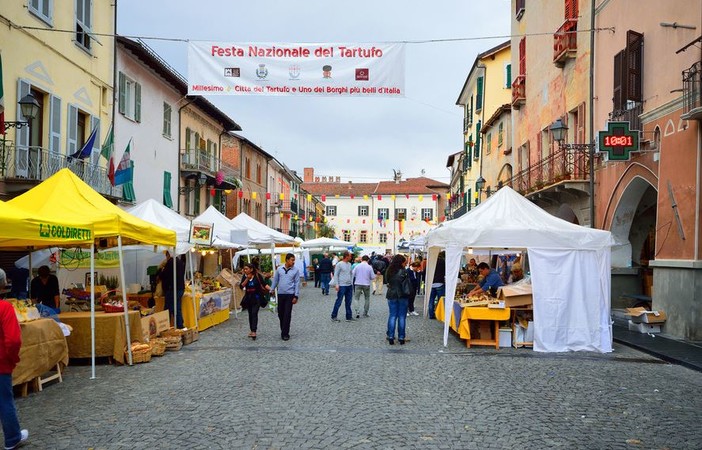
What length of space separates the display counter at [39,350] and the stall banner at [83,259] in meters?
8.53

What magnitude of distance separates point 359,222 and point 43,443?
3134 inches

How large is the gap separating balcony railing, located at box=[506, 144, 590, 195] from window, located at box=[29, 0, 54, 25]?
14.5 metres

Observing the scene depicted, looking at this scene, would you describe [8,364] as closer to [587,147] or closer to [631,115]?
[631,115]

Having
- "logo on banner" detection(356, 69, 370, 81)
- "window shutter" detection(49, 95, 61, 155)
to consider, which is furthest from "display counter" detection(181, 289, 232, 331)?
"logo on banner" detection(356, 69, 370, 81)

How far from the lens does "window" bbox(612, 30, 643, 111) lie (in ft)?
52.4

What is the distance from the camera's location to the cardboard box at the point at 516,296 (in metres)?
12.9

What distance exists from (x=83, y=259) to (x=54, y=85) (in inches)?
193

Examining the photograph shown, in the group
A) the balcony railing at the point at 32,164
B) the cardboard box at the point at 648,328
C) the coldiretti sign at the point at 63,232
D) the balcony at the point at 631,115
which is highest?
Answer: the balcony at the point at 631,115

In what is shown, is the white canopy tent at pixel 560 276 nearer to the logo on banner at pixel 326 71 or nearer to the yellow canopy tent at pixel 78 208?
the logo on banner at pixel 326 71

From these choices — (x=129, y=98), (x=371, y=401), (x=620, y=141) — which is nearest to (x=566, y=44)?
(x=620, y=141)

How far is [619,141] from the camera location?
51.6ft

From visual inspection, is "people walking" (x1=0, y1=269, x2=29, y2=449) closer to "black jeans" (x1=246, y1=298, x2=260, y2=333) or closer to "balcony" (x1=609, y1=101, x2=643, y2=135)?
"black jeans" (x1=246, y1=298, x2=260, y2=333)

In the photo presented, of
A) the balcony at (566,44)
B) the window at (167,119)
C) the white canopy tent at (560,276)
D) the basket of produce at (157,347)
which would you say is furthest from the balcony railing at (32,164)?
the balcony at (566,44)

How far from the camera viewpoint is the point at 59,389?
8.82m
